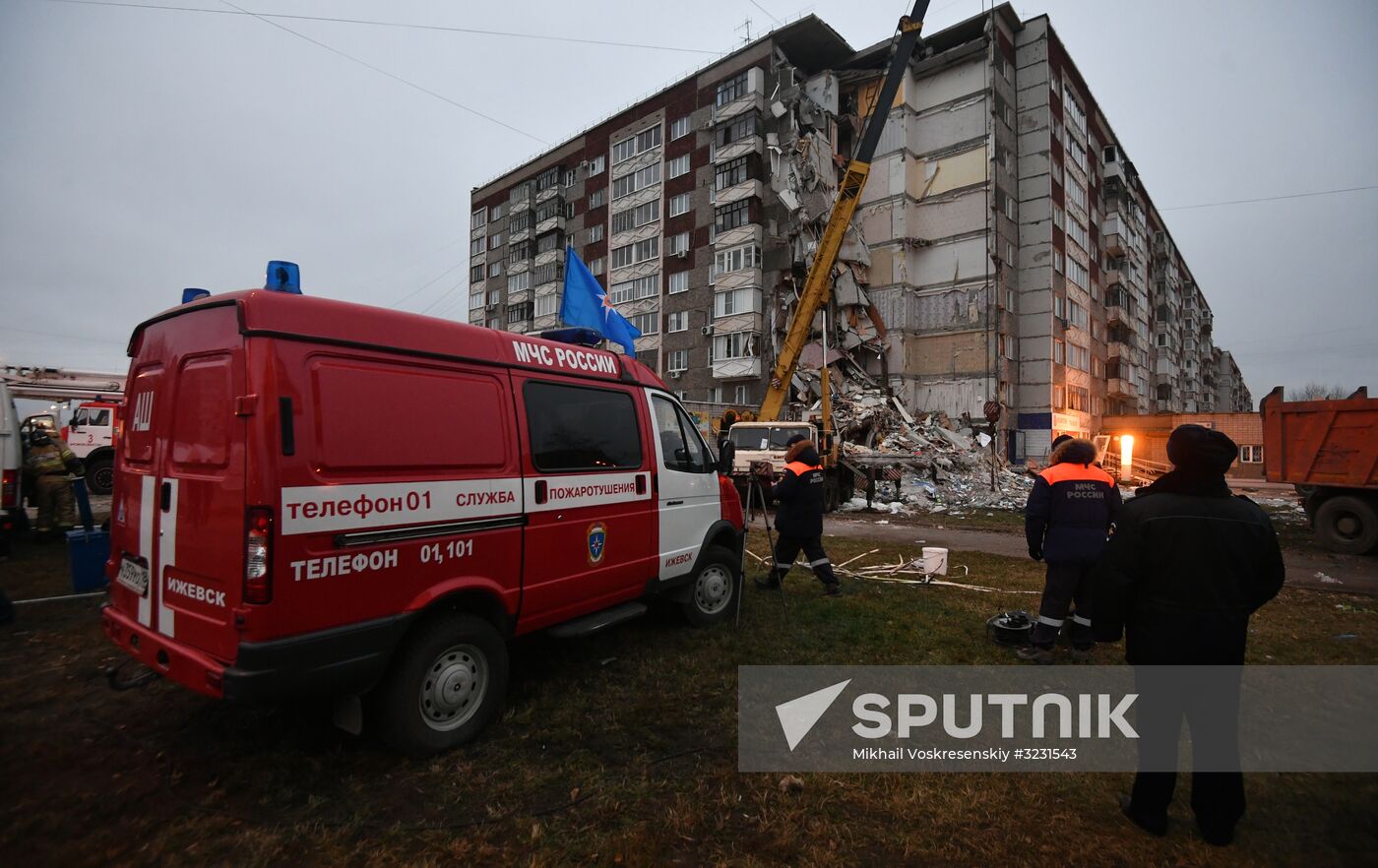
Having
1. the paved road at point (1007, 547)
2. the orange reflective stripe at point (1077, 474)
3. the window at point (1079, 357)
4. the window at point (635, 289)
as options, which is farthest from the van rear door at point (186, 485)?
the window at point (1079, 357)

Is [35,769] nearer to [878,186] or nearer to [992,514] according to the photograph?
[992,514]

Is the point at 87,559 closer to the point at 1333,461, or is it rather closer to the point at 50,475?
the point at 50,475

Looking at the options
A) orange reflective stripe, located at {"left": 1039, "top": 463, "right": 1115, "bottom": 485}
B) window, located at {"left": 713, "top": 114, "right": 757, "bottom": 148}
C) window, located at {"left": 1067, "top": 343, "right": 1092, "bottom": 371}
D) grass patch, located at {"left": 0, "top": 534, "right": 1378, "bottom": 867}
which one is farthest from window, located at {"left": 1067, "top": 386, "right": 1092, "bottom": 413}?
grass patch, located at {"left": 0, "top": 534, "right": 1378, "bottom": 867}

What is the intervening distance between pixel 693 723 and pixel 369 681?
196cm

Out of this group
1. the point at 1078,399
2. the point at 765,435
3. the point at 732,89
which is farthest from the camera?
the point at 1078,399

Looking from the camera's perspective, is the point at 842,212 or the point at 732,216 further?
the point at 732,216

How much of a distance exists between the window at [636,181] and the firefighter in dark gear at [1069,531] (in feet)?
125

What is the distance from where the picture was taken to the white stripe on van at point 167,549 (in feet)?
10.3

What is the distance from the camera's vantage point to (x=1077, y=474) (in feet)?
16.6

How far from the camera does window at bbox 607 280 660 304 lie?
1529 inches

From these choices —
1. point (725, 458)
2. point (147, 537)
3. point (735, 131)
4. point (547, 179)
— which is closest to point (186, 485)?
point (147, 537)

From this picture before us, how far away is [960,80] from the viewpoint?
3259cm

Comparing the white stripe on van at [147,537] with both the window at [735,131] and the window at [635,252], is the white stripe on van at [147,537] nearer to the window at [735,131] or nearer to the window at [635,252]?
the window at [735,131]

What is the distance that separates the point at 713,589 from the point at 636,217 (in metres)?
38.1
